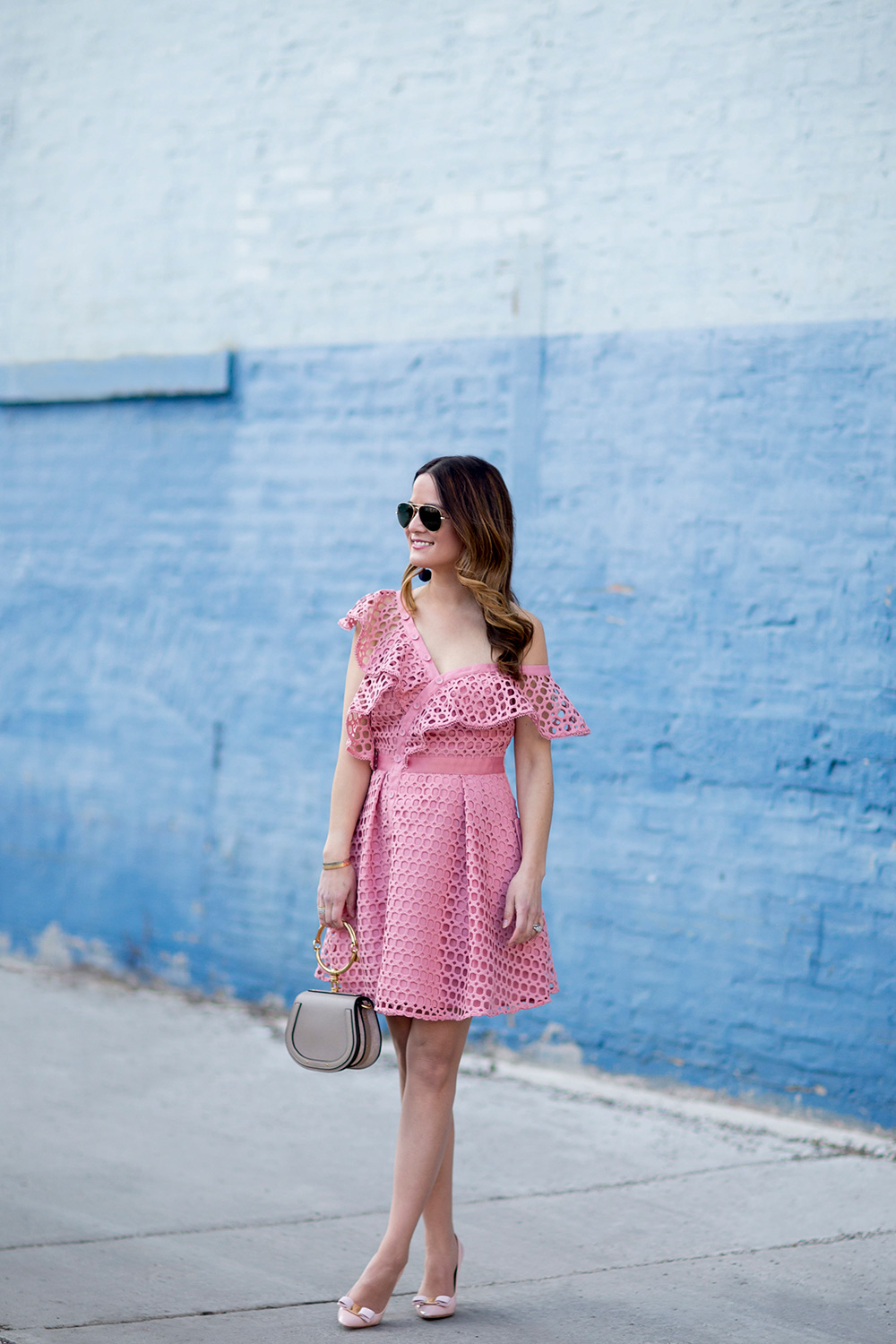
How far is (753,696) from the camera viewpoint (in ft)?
17.0

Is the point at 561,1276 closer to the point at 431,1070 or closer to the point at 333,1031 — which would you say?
the point at 431,1070

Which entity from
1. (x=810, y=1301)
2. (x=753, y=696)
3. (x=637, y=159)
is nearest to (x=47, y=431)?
(x=637, y=159)

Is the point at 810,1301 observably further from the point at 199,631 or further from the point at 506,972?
the point at 199,631

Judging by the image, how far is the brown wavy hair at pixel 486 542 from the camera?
11.6ft

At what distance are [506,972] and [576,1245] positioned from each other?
99 cm

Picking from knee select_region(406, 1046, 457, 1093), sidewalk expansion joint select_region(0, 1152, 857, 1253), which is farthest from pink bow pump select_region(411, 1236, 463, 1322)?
sidewalk expansion joint select_region(0, 1152, 857, 1253)

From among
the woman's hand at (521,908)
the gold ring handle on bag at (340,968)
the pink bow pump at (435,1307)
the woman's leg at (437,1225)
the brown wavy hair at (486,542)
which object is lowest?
the pink bow pump at (435,1307)

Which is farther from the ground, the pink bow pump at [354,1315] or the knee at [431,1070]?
the knee at [431,1070]

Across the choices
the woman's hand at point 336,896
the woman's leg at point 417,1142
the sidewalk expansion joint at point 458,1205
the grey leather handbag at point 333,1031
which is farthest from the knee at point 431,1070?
the sidewalk expansion joint at point 458,1205

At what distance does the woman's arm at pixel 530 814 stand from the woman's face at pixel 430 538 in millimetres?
287

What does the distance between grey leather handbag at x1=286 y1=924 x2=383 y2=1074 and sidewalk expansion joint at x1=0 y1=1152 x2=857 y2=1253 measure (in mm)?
952

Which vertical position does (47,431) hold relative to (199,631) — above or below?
above

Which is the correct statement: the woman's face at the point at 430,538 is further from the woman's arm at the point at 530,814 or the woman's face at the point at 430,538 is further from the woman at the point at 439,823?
the woman's arm at the point at 530,814

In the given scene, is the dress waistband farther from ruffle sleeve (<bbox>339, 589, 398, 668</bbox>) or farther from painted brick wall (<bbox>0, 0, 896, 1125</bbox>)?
painted brick wall (<bbox>0, 0, 896, 1125</bbox>)
